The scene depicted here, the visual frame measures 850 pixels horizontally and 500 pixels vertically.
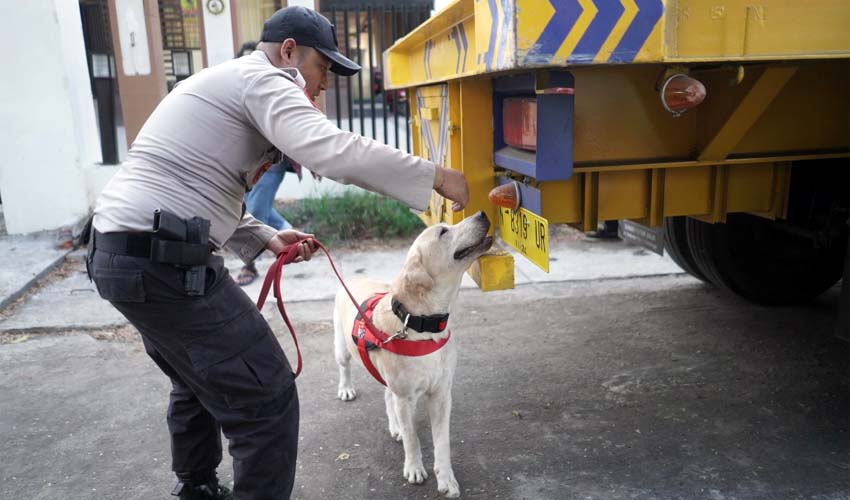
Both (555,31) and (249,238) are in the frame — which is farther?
(249,238)

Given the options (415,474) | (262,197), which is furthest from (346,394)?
(262,197)

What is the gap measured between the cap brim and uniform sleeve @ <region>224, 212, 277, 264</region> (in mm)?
717

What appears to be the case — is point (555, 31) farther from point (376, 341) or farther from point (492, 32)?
point (376, 341)

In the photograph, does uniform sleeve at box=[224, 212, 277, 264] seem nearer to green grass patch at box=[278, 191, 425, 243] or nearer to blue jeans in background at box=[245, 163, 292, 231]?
blue jeans in background at box=[245, 163, 292, 231]

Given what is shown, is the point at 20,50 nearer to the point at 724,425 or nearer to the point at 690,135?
the point at 690,135

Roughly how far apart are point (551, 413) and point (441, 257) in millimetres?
1266

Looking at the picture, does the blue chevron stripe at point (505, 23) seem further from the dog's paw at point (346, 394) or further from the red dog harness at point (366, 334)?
the dog's paw at point (346, 394)

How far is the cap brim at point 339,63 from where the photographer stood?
2.44 m

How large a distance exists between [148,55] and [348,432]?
18.5 feet

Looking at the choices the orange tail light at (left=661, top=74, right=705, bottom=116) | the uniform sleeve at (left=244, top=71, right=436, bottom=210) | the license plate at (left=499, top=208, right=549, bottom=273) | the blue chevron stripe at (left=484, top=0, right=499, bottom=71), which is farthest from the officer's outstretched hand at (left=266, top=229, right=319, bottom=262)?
the orange tail light at (left=661, top=74, right=705, bottom=116)

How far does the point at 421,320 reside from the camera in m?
2.63

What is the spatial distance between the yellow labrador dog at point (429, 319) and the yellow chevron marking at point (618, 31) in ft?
2.87

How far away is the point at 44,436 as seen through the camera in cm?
335

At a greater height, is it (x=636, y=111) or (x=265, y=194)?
(x=636, y=111)
